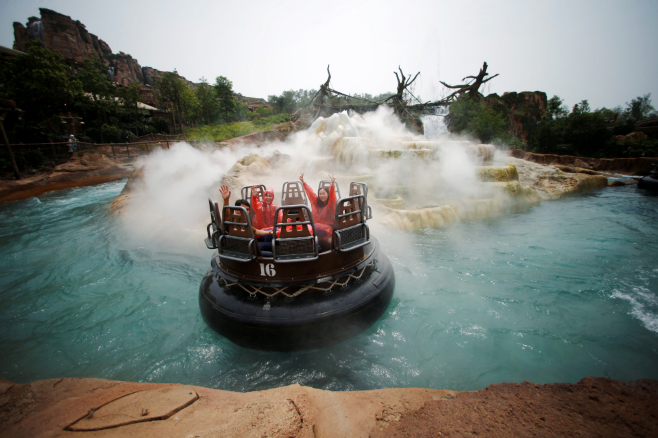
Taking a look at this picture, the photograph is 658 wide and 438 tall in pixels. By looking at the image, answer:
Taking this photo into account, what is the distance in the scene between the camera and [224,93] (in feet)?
120

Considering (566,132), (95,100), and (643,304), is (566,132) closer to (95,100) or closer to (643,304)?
(643,304)

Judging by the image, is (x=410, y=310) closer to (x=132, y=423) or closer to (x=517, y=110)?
(x=132, y=423)

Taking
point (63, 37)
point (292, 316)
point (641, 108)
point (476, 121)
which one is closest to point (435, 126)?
point (476, 121)

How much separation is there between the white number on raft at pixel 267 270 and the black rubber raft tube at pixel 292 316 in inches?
10.8

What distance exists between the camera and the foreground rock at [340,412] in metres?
1.66

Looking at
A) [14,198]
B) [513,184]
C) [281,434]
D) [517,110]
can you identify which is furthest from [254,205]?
[517,110]

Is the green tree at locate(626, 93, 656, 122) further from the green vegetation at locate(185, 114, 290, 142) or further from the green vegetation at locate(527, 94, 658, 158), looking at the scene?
the green vegetation at locate(185, 114, 290, 142)

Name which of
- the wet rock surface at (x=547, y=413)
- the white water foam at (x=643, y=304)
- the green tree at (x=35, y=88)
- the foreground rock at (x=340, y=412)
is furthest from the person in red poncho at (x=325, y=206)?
the green tree at (x=35, y=88)

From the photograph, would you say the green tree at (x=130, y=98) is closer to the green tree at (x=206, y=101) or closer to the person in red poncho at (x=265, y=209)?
the green tree at (x=206, y=101)

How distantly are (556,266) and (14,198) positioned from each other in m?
20.4

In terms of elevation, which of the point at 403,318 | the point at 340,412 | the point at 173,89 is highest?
the point at 173,89

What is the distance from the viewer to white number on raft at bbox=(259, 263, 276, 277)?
125 inches

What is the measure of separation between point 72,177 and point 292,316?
1803 cm

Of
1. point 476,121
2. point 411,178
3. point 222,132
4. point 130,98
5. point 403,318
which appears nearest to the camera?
point 403,318
